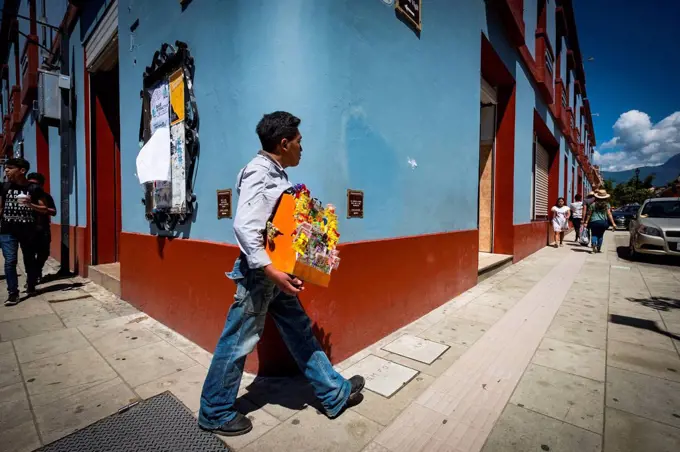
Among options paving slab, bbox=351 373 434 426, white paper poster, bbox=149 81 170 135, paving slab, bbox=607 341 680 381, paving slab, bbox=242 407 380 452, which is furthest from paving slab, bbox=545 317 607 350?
white paper poster, bbox=149 81 170 135

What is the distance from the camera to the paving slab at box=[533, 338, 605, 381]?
2.80 meters

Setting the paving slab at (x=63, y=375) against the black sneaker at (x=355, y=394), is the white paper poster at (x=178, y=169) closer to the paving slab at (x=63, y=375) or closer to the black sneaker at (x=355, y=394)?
the paving slab at (x=63, y=375)

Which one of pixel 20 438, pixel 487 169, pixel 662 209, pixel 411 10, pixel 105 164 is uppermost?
pixel 411 10

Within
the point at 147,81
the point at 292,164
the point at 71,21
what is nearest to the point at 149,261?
the point at 147,81

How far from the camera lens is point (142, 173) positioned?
3832mm

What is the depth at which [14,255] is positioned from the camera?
16.1 feet

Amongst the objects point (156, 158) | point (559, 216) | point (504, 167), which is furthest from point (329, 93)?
point (559, 216)

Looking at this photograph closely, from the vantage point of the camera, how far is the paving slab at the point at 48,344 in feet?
Answer: 10.4

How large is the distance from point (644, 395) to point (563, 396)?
1.99 ft

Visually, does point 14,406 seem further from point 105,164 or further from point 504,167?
point 504,167

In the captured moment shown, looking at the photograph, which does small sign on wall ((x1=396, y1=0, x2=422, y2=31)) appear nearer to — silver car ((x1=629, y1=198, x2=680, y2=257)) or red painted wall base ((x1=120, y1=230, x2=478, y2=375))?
red painted wall base ((x1=120, y1=230, x2=478, y2=375))

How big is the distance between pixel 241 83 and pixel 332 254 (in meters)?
1.86

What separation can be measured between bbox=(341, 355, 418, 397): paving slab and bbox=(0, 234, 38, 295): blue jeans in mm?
5188

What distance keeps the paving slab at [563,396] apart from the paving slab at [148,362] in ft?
9.04
